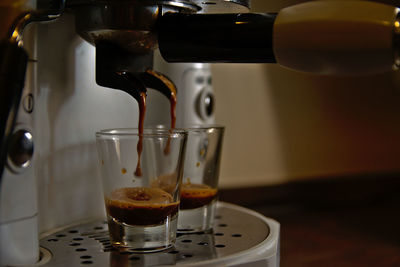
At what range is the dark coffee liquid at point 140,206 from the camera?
0.40 meters

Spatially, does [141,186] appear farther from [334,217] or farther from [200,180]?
[334,217]

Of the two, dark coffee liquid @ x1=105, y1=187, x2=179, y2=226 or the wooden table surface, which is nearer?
dark coffee liquid @ x1=105, y1=187, x2=179, y2=226

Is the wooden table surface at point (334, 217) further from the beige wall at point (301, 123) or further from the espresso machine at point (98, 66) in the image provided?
the espresso machine at point (98, 66)

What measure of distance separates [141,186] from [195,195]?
7cm

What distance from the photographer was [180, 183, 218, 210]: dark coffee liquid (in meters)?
0.47

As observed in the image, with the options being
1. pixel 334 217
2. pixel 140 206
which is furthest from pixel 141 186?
pixel 334 217

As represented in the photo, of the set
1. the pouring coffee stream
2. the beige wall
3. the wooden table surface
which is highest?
the pouring coffee stream

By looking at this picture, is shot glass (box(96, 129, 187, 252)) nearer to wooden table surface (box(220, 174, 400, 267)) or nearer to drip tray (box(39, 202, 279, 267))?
drip tray (box(39, 202, 279, 267))

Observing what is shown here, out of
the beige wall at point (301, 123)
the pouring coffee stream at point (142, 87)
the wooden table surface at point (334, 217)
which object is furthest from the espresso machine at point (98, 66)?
the beige wall at point (301, 123)

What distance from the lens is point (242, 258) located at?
0.39 metres

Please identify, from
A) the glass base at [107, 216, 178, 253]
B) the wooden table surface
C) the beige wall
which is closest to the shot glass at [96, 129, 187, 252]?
the glass base at [107, 216, 178, 253]

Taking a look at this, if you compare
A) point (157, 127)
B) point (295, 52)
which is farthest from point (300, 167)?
point (295, 52)

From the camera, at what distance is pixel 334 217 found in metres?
Result: 0.88

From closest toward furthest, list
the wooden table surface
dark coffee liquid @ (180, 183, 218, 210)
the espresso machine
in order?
the espresso machine < dark coffee liquid @ (180, 183, 218, 210) < the wooden table surface
